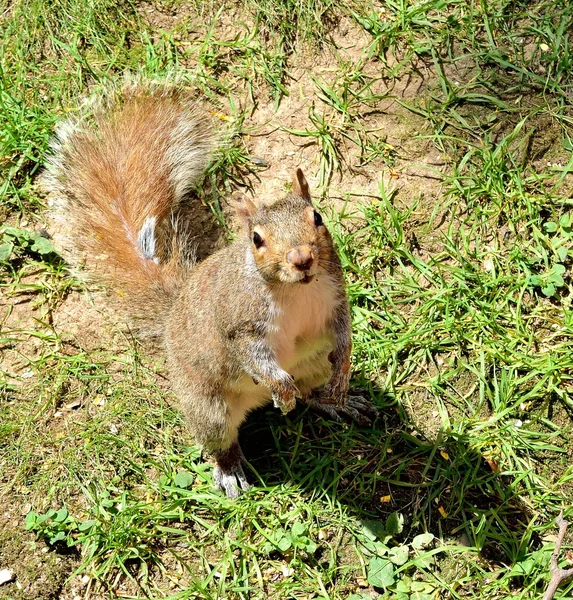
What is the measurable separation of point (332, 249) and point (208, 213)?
1.10m

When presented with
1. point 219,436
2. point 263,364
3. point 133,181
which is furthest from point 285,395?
point 133,181

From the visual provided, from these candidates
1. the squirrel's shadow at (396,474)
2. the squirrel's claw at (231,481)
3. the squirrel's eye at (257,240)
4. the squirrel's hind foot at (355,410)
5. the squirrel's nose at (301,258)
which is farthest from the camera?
the squirrel's hind foot at (355,410)

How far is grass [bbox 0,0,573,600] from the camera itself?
9.16 ft

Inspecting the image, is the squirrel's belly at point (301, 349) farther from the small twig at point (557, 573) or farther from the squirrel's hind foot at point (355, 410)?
the small twig at point (557, 573)

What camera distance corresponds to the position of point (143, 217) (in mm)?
3127

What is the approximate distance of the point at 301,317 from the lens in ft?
8.42

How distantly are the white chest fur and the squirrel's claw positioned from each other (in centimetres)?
47

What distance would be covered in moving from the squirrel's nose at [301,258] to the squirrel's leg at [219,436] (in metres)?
0.70

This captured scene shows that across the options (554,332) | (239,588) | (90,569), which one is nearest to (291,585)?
(239,588)

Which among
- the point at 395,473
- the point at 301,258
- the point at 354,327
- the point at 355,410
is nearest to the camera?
the point at 301,258

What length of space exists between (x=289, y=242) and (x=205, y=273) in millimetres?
563

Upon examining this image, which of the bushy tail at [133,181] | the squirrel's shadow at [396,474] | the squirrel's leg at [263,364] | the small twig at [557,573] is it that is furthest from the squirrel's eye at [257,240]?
the small twig at [557,573]

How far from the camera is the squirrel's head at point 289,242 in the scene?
2.30 m

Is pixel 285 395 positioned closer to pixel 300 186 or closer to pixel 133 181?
pixel 300 186
